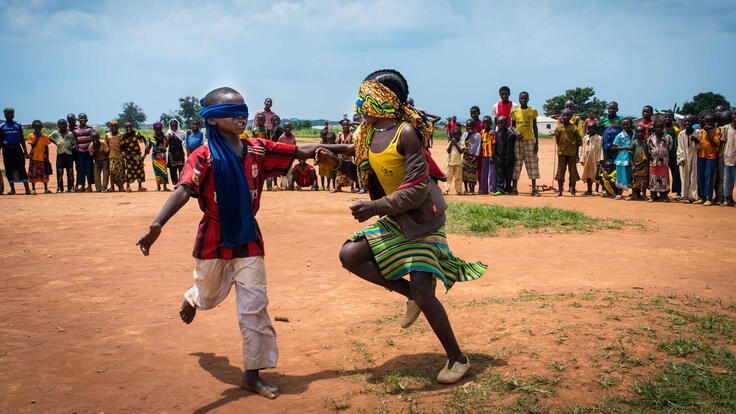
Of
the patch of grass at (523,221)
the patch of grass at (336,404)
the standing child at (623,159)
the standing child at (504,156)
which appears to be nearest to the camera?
the patch of grass at (336,404)

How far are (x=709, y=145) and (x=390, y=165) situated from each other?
11613 millimetres

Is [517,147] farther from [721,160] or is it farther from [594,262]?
[594,262]

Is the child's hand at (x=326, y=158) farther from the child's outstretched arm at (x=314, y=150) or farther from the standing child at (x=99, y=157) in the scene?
the standing child at (x=99, y=157)

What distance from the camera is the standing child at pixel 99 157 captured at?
16156 mm

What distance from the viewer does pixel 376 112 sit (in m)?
3.71

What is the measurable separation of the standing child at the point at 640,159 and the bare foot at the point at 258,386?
1225 centimetres

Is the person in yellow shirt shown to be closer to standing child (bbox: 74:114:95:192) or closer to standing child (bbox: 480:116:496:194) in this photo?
standing child (bbox: 480:116:496:194)

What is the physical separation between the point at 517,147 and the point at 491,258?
7.90 m

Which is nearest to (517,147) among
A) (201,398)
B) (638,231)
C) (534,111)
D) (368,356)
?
(534,111)

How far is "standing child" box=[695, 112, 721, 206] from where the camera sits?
1247 cm

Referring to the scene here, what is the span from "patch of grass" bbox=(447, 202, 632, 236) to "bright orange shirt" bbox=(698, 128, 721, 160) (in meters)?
4.17

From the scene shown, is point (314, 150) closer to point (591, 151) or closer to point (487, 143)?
point (487, 143)

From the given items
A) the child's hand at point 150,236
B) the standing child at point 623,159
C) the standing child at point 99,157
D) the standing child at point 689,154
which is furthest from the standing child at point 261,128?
the child's hand at point 150,236

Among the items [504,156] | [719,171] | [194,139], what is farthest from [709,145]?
[194,139]
